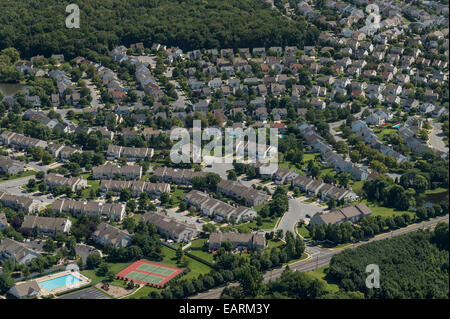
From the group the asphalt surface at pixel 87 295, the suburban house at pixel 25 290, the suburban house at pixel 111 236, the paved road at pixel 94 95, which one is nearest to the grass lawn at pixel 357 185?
the suburban house at pixel 111 236

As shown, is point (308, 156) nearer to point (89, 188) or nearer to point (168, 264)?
point (89, 188)

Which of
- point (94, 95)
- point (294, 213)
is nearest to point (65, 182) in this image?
point (294, 213)

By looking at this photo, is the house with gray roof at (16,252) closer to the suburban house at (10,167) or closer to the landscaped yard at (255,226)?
the suburban house at (10,167)

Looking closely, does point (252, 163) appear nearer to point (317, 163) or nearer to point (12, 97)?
point (317, 163)

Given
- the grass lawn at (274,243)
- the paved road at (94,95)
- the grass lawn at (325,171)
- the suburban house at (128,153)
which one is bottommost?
the grass lawn at (274,243)

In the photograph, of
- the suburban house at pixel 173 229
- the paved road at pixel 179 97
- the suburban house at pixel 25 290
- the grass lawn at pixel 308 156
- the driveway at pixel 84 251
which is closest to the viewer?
the suburban house at pixel 25 290
